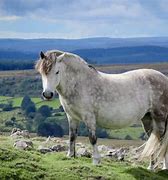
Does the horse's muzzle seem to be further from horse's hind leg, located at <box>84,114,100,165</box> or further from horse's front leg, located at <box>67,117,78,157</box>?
horse's front leg, located at <box>67,117,78,157</box>

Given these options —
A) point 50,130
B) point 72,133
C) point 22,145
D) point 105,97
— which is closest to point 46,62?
point 105,97

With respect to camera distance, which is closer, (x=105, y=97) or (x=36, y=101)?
(x=105, y=97)

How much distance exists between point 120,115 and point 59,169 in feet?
7.98

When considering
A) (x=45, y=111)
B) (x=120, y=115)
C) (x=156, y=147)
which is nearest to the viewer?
(x=120, y=115)

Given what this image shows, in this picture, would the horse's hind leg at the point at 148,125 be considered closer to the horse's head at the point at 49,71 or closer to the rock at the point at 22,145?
the horse's head at the point at 49,71

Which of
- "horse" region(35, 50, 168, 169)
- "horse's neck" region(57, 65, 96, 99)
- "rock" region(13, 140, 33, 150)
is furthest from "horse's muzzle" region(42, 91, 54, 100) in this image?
"rock" region(13, 140, 33, 150)

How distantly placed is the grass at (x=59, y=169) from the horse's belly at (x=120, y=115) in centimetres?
110

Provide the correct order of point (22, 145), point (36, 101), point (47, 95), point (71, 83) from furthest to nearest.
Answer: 1. point (36, 101)
2. point (22, 145)
3. point (71, 83)
4. point (47, 95)

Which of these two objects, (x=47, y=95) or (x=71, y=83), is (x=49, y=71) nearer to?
(x=47, y=95)

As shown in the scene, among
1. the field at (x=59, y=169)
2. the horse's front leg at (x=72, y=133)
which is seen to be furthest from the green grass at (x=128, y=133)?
the field at (x=59, y=169)

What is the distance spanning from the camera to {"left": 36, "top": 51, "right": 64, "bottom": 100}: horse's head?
38.2ft

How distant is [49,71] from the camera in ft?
38.6

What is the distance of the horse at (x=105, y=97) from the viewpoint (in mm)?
12039

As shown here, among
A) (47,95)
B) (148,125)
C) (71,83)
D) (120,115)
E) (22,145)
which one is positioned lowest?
(22,145)
